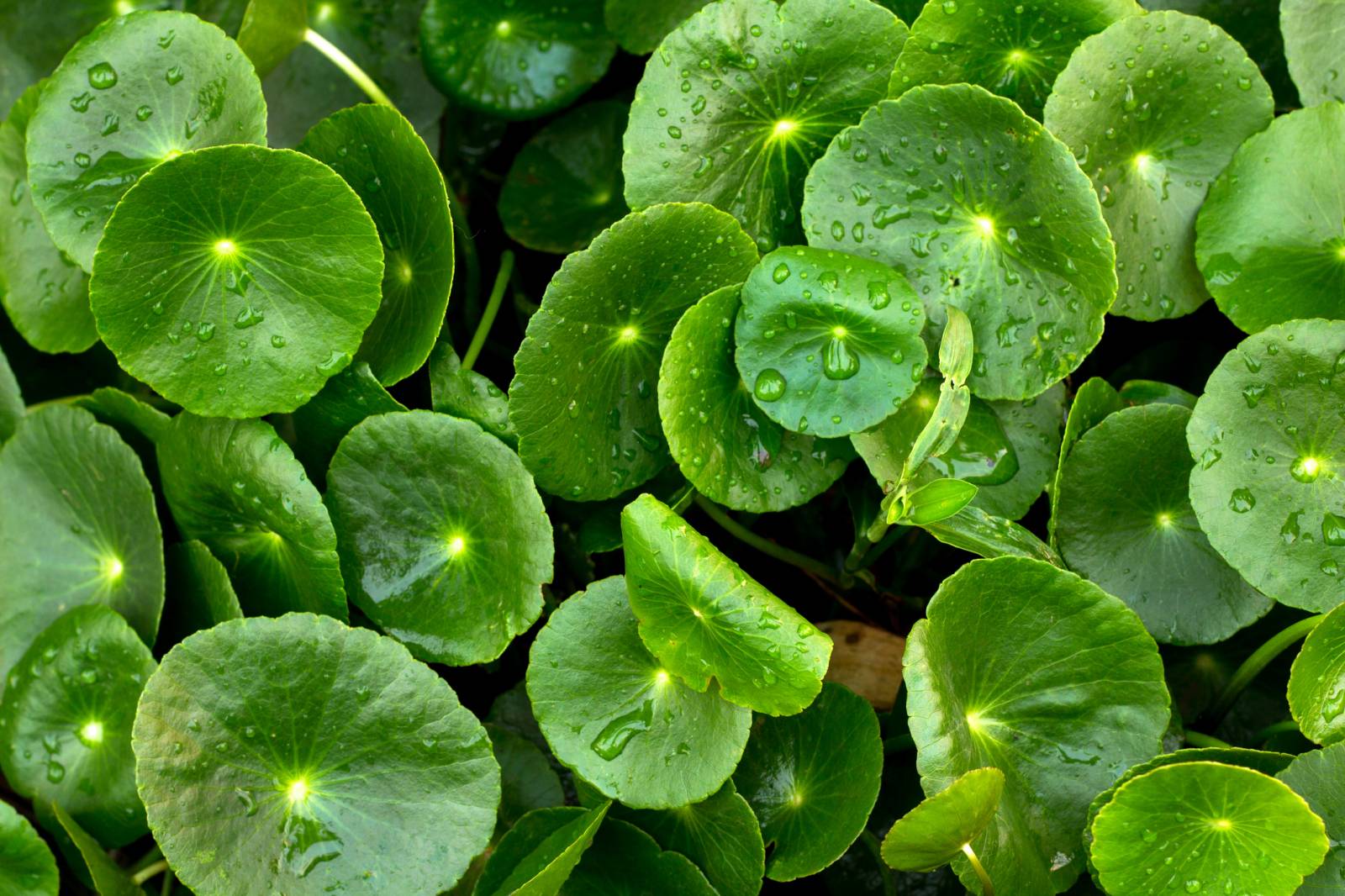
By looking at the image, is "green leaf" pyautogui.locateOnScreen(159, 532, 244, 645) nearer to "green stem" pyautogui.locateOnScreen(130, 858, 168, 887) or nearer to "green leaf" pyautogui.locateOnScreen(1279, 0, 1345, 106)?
"green stem" pyautogui.locateOnScreen(130, 858, 168, 887)

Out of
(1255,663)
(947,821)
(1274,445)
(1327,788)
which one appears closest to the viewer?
(947,821)

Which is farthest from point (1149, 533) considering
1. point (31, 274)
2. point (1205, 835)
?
point (31, 274)

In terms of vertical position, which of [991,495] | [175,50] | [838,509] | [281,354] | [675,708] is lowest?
[838,509]

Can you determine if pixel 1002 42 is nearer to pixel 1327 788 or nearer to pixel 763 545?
pixel 763 545

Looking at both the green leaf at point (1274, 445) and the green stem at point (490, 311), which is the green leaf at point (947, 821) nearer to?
the green leaf at point (1274, 445)

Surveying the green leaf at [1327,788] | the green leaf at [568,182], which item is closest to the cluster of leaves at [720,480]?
the green leaf at [1327,788]

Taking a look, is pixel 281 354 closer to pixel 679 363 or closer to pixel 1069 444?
pixel 679 363

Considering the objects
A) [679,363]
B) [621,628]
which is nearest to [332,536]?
[621,628]
